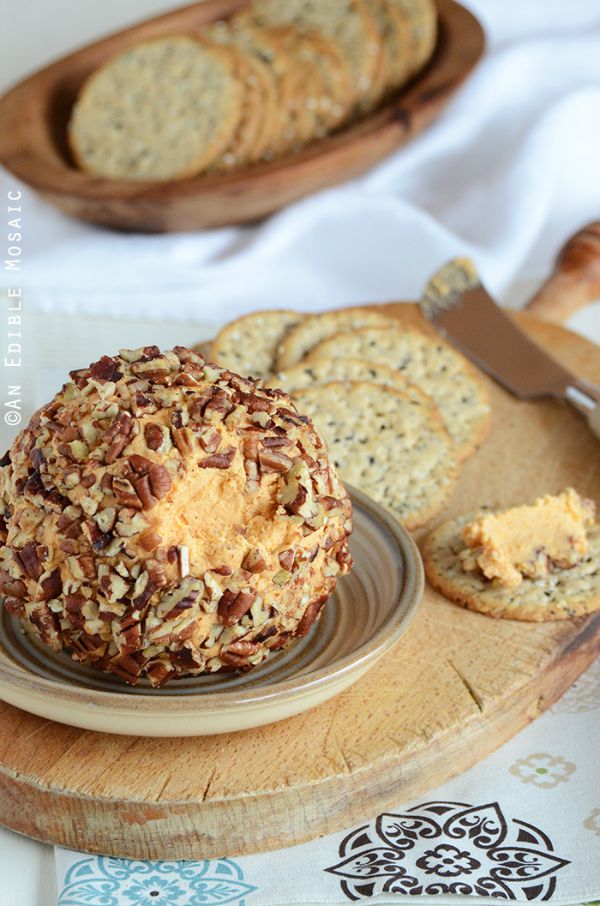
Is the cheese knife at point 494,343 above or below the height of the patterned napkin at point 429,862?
above

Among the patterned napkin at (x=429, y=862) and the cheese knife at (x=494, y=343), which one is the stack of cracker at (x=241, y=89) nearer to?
the cheese knife at (x=494, y=343)

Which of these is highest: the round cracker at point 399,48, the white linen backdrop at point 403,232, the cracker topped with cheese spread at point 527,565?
the round cracker at point 399,48

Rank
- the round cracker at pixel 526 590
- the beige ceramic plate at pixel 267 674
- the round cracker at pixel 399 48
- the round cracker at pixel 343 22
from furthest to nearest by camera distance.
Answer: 1. the round cracker at pixel 399 48
2. the round cracker at pixel 343 22
3. the round cracker at pixel 526 590
4. the beige ceramic plate at pixel 267 674

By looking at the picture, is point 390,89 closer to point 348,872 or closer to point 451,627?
point 451,627

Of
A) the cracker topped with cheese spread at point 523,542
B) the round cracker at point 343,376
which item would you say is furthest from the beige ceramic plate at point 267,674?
the round cracker at point 343,376

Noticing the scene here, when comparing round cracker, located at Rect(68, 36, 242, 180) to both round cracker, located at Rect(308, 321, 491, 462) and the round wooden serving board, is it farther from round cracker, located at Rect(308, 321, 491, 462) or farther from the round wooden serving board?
the round wooden serving board

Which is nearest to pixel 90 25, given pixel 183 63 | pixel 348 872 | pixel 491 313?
pixel 183 63
